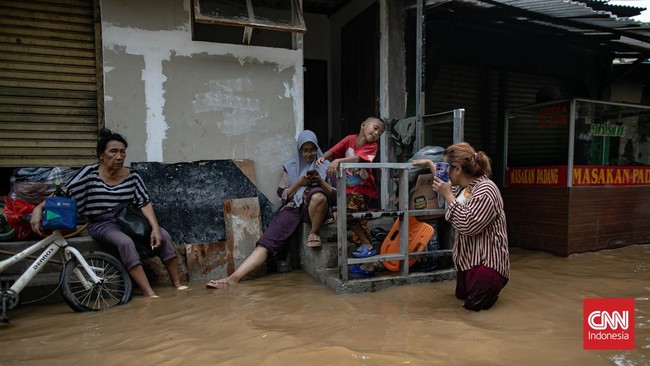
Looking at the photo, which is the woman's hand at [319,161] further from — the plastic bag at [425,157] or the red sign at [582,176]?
the red sign at [582,176]

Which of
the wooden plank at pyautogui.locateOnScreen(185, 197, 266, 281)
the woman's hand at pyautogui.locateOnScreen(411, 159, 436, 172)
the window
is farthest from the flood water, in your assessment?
the window

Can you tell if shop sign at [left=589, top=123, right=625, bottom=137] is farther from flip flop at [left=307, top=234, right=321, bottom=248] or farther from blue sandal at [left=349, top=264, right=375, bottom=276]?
flip flop at [left=307, top=234, right=321, bottom=248]

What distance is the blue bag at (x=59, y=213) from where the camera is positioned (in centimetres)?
333

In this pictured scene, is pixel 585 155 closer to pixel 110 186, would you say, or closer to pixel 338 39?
pixel 338 39

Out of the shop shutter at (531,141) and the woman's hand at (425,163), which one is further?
the shop shutter at (531,141)

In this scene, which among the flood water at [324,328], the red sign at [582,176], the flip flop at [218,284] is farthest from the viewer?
the red sign at [582,176]

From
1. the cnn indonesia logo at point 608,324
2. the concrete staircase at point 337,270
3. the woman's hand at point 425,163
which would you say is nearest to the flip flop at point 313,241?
the concrete staircase at point 337,270

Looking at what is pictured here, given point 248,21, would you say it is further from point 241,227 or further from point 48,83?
point 241,227

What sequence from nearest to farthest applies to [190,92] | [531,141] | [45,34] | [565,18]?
[45,34], [190,92], [565,18], [531,141]

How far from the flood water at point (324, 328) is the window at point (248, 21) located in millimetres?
2813

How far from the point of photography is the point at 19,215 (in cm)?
362

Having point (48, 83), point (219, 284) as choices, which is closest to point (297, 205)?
point (219, 284)

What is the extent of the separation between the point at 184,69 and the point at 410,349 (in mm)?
3730

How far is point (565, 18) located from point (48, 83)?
20.4 feet
